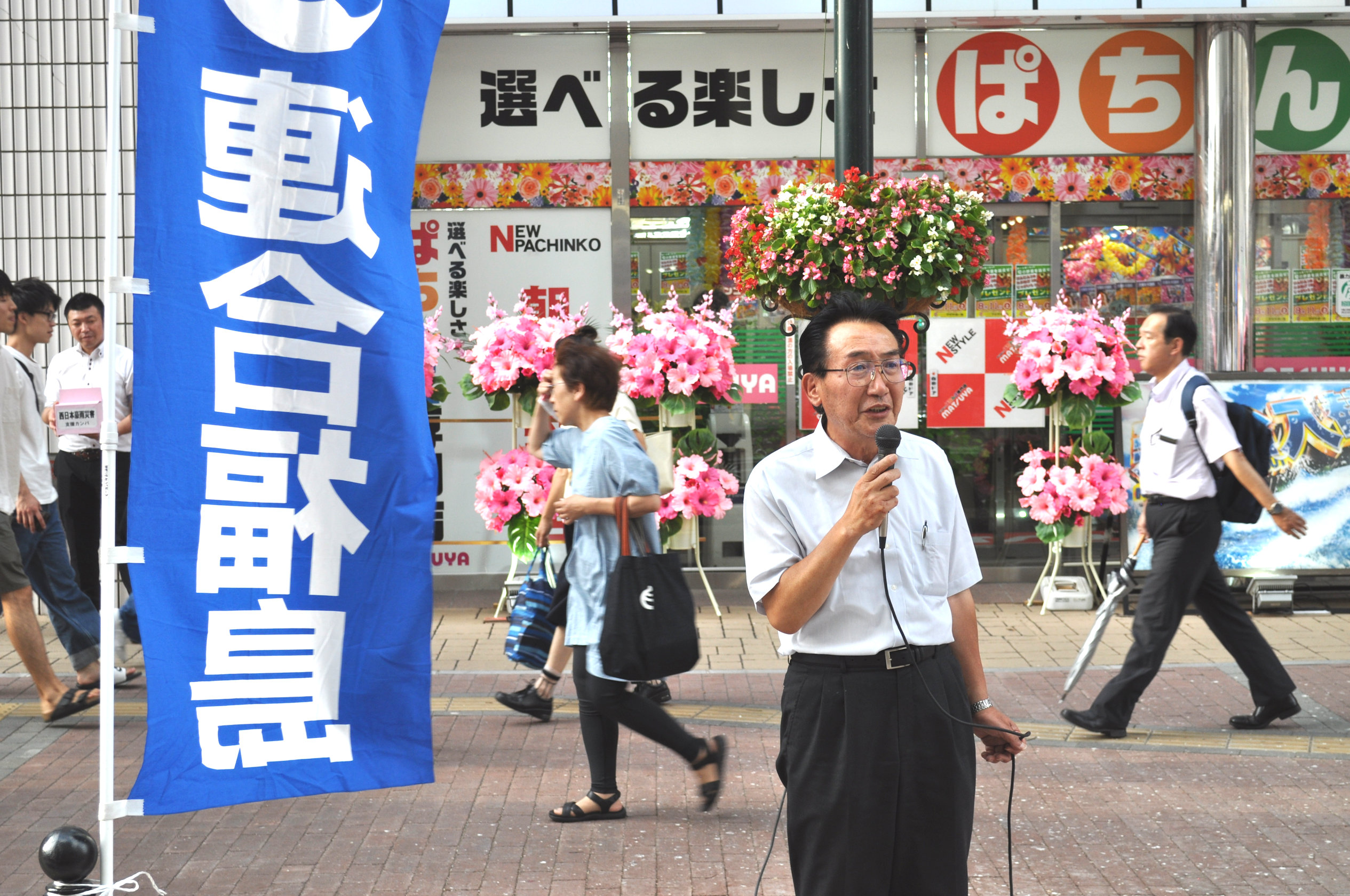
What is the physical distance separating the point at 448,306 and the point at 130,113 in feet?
8.81

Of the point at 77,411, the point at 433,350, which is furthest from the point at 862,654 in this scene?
the point at 433,350

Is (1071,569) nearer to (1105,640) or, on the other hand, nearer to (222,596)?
(1105,640)

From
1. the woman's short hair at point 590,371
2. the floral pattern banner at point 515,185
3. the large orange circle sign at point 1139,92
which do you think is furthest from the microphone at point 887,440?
the large orange circle sign at point 1139,92

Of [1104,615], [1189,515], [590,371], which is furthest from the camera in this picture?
[1104,615]

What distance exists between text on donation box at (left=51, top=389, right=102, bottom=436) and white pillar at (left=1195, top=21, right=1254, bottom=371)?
8208mm

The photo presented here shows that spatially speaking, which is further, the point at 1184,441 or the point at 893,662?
the point at 1184,441

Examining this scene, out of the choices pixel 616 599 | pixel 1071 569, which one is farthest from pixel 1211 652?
pixel 616 599

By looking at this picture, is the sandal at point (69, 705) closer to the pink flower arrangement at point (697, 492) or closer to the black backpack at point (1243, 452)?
the pink flower arrangement at point (697, 492)

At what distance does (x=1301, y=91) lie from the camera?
1101 cm

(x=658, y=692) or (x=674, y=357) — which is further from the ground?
(x=674, y=357)

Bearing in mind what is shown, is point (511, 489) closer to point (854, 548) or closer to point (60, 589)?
point (60, 589)

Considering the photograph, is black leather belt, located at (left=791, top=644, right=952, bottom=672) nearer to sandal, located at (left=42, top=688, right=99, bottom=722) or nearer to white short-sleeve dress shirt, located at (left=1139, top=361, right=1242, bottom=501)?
white short-sleeve dress shirt, located at (left=1139, top=361, right=1242, bottom=501)

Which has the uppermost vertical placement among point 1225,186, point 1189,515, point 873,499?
point 1225,186

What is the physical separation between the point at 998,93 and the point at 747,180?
2132 mm
